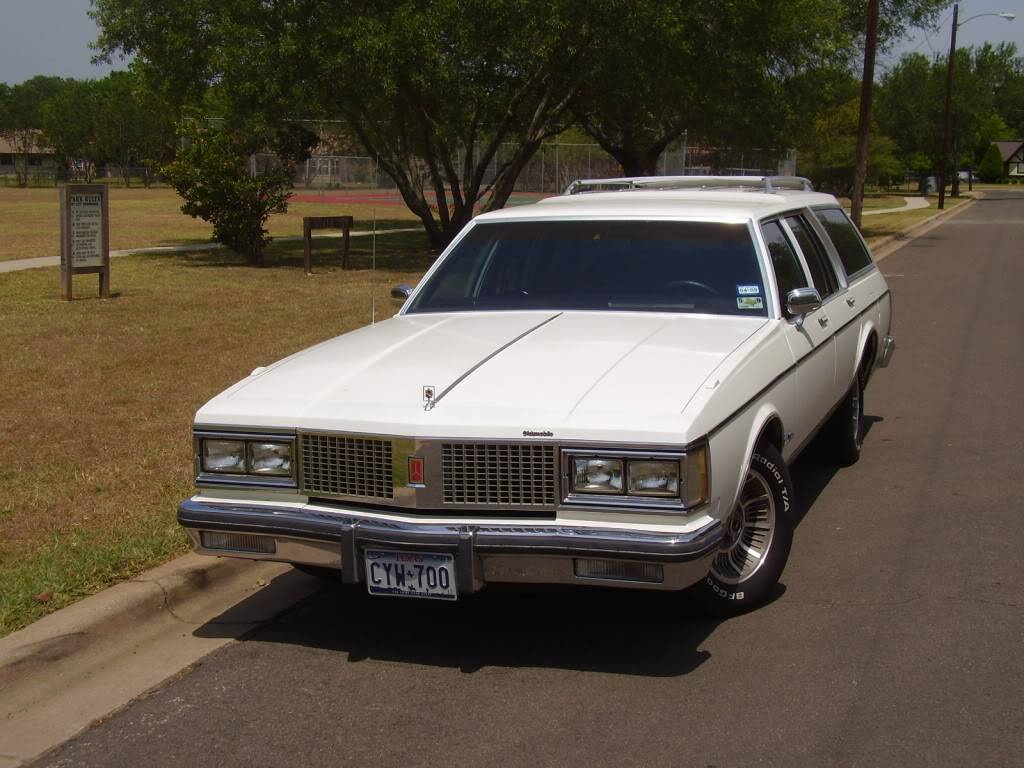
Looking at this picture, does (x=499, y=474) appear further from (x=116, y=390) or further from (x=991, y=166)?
(x=991, y=166)

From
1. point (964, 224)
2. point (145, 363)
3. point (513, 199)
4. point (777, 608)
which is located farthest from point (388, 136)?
point (964, 224)

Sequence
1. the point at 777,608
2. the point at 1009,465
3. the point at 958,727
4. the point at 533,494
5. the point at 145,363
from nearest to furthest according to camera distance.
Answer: the point at 958,727 < the point at 533,494 < the point at 777,608 < the point at 1009,465 < the point at 145,363

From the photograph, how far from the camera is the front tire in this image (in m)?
4.92

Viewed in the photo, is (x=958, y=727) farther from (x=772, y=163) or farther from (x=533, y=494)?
(x=772, y=163)

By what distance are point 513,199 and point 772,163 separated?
6.84 meters

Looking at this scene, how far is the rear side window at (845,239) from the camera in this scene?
756 centimetres

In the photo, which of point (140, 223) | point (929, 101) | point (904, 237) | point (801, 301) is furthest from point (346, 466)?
point (929, 101)

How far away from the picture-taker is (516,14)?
20.2m

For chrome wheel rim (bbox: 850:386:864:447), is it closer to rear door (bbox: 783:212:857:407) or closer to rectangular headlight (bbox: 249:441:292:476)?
rear door (bbox: 783:212:857:407)

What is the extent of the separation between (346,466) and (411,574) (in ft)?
1.54

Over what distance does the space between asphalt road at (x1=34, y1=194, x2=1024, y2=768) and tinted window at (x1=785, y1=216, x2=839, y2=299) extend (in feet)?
4.21

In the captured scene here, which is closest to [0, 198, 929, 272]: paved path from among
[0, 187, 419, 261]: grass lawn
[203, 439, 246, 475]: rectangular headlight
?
[0, 187, 419, 261]: grass lawn

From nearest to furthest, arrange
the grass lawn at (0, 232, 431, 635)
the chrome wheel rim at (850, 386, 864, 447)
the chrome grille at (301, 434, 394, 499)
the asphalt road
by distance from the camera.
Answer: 1. the asphalt road
2. the chrome grille at (301, 434, 394, 499)
3. the grass lawn at (0, 232, 431, 635)
4. the chrome wheel rim at (850, 386, 864, 447)

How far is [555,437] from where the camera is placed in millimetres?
4266
